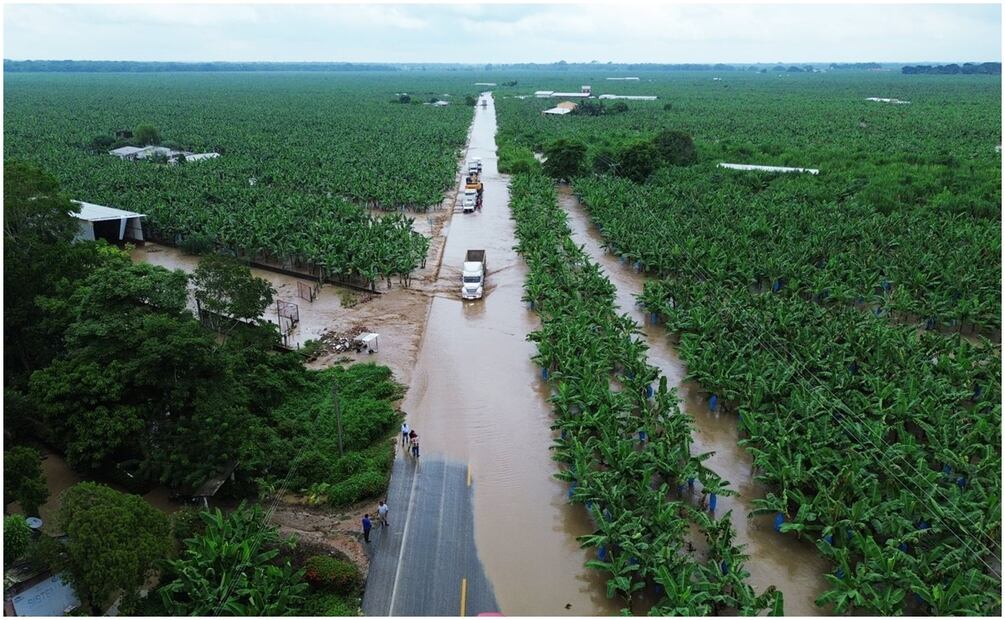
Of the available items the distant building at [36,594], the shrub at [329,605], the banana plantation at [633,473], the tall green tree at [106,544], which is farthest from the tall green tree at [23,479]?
the banana plantation at [633,473]

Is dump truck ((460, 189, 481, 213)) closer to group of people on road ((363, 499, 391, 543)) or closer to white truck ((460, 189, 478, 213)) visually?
white truck ((460, 189, 478, 213))

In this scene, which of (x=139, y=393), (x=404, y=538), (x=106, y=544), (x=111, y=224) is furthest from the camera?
(x=111, y=224)

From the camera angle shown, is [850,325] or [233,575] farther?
[850,325]

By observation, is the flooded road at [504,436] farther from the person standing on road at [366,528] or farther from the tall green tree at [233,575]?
the tall green tree at [233,575]

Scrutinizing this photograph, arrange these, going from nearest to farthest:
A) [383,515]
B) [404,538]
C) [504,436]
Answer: [404,538]
[383,515]
[504,436]

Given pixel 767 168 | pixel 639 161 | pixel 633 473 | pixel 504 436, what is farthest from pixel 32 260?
pixel 767 168

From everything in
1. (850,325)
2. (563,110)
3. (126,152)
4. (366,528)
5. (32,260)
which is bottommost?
(366,528)

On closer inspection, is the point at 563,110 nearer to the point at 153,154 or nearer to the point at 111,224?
the point at 153,154

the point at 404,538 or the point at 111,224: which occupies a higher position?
the point at 111,224
